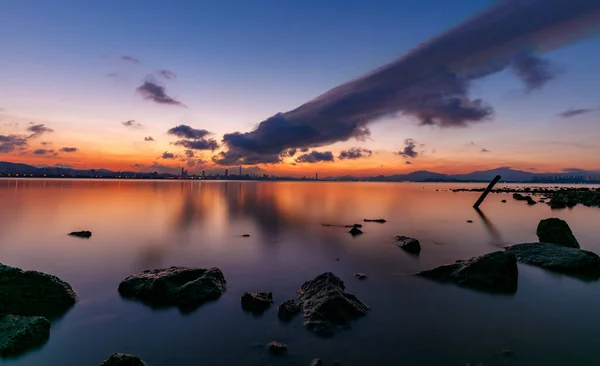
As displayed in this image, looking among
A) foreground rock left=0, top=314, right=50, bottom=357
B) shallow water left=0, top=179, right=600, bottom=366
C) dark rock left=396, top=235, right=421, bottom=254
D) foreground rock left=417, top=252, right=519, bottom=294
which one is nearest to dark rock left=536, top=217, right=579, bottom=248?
shallow water left=0, top=179, right=600, bottom=366

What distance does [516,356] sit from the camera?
6.67m

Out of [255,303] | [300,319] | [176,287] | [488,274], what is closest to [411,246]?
[488,274]

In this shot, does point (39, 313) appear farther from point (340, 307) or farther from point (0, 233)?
point (0, 233)

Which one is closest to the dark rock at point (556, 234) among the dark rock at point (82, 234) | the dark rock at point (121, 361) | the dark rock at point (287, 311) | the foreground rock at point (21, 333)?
the dark rock at point (287, 311)

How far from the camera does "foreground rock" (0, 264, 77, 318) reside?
26.7 ft

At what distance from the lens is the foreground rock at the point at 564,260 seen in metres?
12.5

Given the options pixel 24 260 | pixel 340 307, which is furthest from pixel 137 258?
pixel 340 307

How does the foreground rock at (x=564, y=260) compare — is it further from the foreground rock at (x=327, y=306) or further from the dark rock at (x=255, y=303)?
the dark rock at (x=255, y=303)

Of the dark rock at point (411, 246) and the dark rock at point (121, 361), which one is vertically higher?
the dark rock at point (121, 361)

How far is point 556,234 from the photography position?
53.4ft

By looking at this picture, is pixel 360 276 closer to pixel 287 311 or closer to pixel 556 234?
pixel 287 311

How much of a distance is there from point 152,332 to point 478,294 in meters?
9.93

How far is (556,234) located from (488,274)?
8.73 metres

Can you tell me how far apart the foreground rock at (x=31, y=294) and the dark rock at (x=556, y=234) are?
21556 mm
